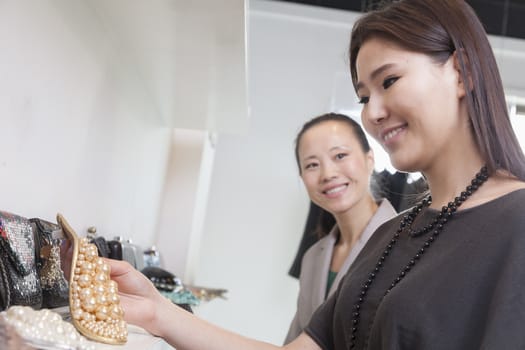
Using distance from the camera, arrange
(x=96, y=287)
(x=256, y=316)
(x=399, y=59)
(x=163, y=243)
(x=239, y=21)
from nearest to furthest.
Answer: (x=96, y=287), (x=399, y=59), (x=239, y=21), (x=163, y=243), (x=256, y=316)

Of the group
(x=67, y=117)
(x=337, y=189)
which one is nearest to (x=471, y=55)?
(x=67, y=117)

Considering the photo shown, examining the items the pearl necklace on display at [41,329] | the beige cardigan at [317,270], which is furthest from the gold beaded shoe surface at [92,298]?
the beige cardigan at [317,270]

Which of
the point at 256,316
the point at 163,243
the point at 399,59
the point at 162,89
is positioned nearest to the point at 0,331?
the point at 399,59

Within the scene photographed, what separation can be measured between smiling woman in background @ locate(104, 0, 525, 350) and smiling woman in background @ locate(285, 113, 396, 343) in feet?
2.77

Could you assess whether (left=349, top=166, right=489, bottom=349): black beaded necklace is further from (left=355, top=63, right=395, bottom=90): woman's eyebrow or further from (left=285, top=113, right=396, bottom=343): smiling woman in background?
(left=285, top=113, right=396, bottom=343): smiling woman in background

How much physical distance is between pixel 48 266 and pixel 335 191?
1138 millimetres

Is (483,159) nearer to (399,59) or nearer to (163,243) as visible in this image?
(399,59)

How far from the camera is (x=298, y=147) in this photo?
2.03 m

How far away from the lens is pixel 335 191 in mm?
1900

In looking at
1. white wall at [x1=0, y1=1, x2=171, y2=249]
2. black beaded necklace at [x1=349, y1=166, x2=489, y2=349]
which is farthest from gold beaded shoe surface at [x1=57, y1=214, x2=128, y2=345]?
black beaded necklace at [x1=349, y1=166, x2=489, y2=349]

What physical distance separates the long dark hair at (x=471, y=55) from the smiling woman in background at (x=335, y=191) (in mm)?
933

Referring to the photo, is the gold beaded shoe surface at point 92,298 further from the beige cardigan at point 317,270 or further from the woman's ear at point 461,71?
the beige cardigan at point 317,270

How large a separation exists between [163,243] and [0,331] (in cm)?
232

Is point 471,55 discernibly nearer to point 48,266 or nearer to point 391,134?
point 391,134
